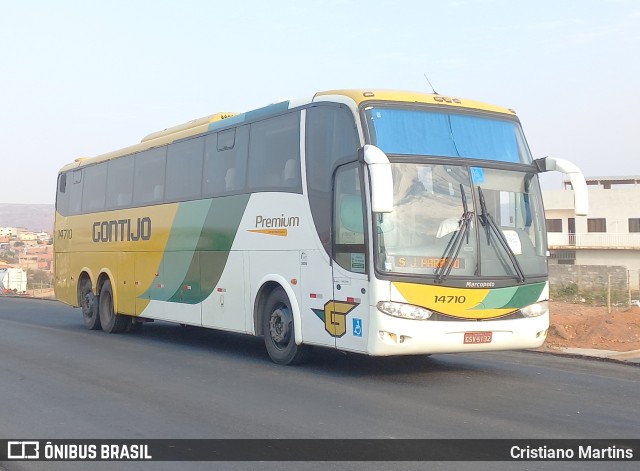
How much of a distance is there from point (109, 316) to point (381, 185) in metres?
10.8

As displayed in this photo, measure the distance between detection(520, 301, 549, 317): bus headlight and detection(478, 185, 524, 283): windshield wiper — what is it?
15.3 inches

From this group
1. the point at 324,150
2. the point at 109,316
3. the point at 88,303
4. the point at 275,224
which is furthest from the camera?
the point at 88,303

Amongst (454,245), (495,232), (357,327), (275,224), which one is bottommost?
(357,327)

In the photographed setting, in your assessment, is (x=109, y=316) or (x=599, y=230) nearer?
(x=109, y=316)

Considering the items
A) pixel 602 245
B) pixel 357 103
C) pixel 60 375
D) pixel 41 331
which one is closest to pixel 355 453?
pixel 357 103

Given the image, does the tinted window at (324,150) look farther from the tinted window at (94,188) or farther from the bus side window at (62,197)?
the bus side window at (62,197)

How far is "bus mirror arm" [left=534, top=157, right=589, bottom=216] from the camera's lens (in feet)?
37.6

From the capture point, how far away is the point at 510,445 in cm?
732

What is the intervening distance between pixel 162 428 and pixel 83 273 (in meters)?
12.9

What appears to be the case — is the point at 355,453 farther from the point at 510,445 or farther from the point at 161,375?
the point at 161,375

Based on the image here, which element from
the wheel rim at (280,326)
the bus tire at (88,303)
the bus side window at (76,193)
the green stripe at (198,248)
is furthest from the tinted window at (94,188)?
the wheel rim at (280,326)

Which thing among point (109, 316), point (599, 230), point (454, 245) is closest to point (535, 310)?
point (454, 245)

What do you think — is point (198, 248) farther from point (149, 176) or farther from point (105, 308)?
point (105, 308)

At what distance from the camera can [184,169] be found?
1578cm
